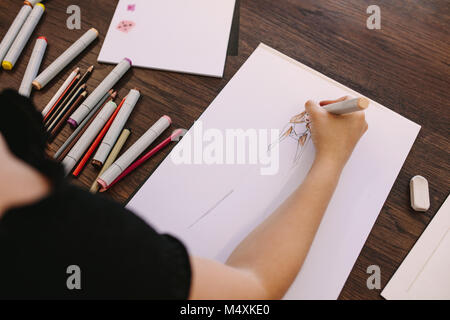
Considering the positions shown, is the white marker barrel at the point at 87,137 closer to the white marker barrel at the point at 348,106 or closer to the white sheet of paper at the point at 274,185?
the white sheet of paper at the point at 274,185

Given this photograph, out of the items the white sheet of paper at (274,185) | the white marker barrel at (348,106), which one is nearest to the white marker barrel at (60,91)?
the white sheet of paper at (274,185)

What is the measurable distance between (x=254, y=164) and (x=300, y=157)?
91 mm

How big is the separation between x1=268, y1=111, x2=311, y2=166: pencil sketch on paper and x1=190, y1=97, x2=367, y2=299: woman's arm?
0.07ft

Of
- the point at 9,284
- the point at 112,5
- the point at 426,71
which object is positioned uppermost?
the point at 426,71

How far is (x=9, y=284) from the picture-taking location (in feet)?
1.09

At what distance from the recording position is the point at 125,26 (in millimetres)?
698

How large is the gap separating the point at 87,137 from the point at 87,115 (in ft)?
0.18

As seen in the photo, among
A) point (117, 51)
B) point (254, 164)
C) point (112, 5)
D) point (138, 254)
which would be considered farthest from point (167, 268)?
point (112, 5)

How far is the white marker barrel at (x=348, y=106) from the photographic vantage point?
1.63 ft

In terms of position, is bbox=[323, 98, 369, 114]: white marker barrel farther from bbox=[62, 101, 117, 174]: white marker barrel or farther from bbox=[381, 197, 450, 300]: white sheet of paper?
bbox=[62, 101, 117, 174]: white marker barrel

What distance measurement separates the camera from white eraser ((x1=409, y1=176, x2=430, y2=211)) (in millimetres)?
546

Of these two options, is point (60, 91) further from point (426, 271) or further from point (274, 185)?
point (426, 271)

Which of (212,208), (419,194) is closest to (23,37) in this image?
(212,208)
